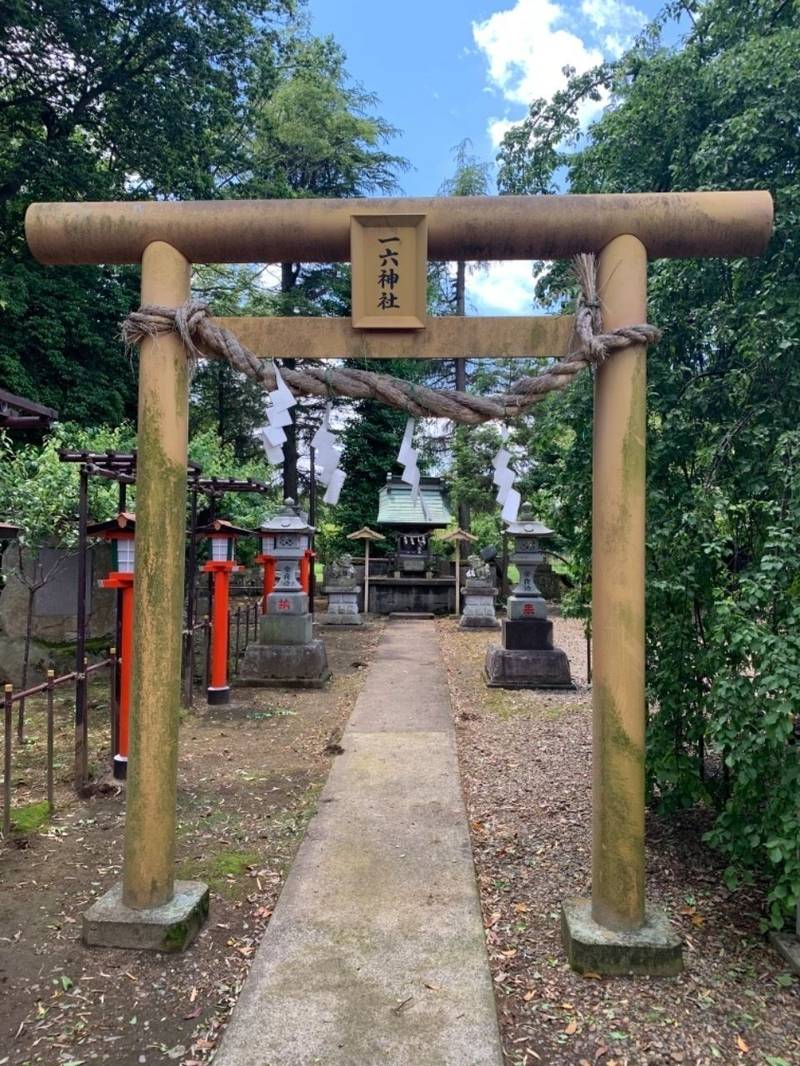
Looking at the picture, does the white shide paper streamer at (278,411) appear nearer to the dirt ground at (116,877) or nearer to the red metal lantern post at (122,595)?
the dirt ground at (116,877)

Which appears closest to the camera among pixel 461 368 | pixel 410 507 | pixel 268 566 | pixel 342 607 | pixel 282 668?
pixel 282 668

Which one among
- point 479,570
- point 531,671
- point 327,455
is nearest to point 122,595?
point 327,455

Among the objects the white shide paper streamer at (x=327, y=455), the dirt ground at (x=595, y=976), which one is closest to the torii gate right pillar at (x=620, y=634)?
the dirt ground at (x=595, y=976)

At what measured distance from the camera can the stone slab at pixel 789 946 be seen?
2802mm

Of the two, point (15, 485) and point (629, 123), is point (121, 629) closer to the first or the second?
point (15, 485)

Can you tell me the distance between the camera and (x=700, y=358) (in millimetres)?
4309

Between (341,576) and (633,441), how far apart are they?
44.4ft

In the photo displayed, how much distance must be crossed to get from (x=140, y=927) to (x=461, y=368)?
2013 cm

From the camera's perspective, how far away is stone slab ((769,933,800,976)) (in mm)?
2802

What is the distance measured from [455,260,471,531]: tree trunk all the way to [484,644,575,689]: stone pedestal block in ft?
34.8

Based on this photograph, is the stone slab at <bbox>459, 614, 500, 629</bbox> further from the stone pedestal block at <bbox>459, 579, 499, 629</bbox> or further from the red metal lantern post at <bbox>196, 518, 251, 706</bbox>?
the red metal lantern post at <bbox>196, 518, 251, 706</bbox>

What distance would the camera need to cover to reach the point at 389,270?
310 cm

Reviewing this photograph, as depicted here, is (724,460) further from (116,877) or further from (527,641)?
(527,641)

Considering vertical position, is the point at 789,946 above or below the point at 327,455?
below
